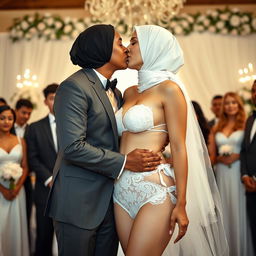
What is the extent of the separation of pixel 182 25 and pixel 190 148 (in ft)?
16.5

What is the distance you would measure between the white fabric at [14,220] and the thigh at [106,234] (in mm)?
2225

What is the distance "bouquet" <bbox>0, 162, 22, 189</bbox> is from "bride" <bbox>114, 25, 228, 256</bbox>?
7.17 feet

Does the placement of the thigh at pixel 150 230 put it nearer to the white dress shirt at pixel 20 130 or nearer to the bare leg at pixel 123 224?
the bare leg at pixel 123 224

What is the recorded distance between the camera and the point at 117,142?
2596 millimetres

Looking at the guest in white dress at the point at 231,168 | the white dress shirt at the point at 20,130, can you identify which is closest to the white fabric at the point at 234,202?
the guest in white dress at the point at 231,168

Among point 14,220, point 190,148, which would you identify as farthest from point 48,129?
point 190,148

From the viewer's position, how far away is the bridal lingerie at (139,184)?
8.17ft

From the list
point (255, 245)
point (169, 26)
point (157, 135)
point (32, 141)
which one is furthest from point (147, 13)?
point (157, 135)

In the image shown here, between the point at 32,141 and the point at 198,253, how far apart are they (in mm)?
2719

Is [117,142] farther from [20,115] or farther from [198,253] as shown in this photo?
[20,115]

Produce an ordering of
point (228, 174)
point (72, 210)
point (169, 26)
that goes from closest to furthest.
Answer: point (72, 210) < point (228, 174) < point (169, 26)

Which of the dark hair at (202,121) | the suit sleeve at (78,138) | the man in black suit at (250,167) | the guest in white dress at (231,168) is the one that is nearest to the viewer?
the suit sleeve at (78,138)

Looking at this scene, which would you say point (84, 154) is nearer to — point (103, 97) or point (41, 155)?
point (103, 97)

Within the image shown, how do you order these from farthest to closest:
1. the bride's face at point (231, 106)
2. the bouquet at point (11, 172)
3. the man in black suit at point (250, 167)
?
the bride's face at point (231, 106)
the man in black suit at point (250, 167)
the bouquet at point (11, 172)
